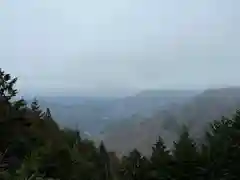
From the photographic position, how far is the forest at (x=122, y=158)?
13109 millimetres

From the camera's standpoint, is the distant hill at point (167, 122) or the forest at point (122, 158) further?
the distant hill at point (167, 122)

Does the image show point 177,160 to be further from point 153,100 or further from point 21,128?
point 153,100

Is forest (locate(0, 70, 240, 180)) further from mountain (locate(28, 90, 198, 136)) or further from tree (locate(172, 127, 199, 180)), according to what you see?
mountain (locate(28, 90, 198, 136))

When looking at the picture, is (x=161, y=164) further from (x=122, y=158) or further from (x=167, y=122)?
(x=167, y=122)

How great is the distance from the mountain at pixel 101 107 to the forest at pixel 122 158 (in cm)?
3946

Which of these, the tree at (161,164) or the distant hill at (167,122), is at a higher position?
the distant hill at (167,122)

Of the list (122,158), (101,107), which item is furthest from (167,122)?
(122,158)

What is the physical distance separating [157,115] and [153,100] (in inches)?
1993

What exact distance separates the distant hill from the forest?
47.0m

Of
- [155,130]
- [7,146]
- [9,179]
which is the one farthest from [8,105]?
[155,130]

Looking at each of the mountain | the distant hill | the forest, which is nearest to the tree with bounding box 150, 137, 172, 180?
the forest

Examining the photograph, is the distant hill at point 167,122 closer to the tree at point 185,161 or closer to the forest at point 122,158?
the forest at point 122,158

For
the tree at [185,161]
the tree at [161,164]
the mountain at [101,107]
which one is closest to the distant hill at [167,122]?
the mountain at [101,107]

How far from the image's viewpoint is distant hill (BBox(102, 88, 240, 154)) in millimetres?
75350
